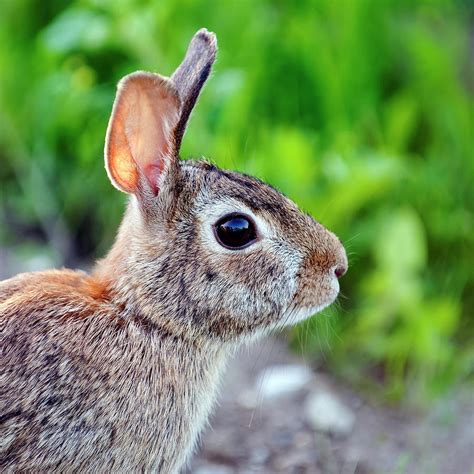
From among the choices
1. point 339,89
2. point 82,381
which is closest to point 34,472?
point 82,381

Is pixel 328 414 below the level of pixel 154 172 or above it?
below

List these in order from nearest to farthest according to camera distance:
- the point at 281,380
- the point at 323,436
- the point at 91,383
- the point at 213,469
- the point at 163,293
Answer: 1. the point at 91,383
2. the point at 163,293
3. the point at 213,469
4. the point at 323,436
5. the point at 281,380

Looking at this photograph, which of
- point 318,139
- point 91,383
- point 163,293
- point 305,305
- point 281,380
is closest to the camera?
point 91,383

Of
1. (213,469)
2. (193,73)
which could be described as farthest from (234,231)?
(213,469)

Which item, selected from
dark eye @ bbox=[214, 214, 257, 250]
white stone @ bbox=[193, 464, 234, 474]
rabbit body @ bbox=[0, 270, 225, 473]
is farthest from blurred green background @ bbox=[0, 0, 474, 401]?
rabbit body @ bbox=[0, 270, 225, 473]

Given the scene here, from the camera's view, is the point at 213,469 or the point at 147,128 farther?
the point at 213,469

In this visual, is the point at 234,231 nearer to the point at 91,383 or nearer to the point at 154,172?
the point at 154,172

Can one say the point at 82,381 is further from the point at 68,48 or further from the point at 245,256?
the point at 68,48

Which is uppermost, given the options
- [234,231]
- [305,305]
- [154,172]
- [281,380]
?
[154,172]

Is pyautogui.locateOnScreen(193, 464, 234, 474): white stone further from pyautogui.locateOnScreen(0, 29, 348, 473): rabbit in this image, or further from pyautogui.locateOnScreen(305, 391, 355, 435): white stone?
pyautogui.locateOnScreen(0, 29, 348, 473): rabbit
